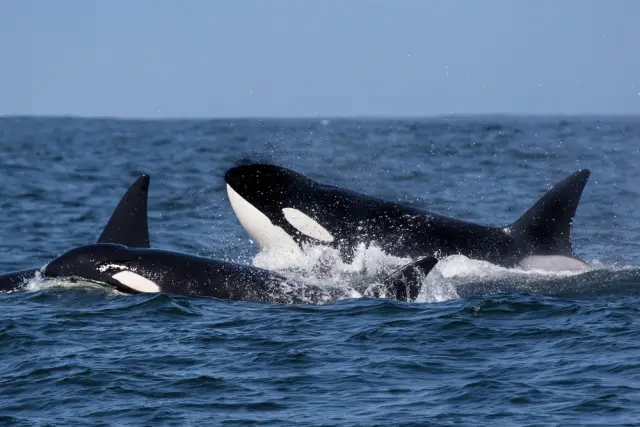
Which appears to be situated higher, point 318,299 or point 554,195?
point 554,195

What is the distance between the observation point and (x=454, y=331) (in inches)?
461

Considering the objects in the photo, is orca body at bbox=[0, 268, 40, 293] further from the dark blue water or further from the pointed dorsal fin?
the pointed dorsal fin

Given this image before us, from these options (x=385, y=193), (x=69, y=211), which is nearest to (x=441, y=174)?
(x=385, y=193)

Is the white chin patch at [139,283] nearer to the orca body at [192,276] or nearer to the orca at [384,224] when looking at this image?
the orca body at [192,276]

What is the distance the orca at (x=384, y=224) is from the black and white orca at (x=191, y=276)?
5.76 feet

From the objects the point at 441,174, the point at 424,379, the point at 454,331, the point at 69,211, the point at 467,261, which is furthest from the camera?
the point at 441,174

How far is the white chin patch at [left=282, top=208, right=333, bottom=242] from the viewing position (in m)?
15.5

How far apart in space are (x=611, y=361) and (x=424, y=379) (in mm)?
1757

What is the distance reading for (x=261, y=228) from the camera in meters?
15.8

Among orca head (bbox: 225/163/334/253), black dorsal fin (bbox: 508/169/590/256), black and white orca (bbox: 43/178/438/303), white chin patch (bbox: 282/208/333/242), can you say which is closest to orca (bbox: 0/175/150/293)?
black and white orca (bbox: 43/178/438/303)

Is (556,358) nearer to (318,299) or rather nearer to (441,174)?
(318,299)

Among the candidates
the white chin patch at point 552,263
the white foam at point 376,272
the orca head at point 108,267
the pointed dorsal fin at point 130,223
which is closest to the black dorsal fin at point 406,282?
the white foam at point 376,272

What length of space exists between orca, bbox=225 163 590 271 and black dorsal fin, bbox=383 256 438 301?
5.51 ft

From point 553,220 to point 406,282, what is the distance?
2793 millimetres
